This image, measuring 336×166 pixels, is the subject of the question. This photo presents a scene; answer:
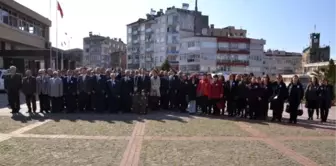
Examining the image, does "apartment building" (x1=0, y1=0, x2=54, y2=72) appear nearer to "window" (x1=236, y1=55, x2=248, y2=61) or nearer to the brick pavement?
the brick pavement

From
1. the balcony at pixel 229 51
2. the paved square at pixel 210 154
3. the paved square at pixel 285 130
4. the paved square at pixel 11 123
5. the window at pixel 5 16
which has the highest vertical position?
the window at pixel 5 16

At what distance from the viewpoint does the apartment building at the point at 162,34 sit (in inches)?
3967

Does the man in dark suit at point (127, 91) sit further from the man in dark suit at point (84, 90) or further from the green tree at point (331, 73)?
the green tree at point (331, 73)

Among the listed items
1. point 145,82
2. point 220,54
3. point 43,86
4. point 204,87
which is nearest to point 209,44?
point 220,54

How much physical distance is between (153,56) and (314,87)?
9605 centimetres

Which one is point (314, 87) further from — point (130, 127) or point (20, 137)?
point (20, 137)

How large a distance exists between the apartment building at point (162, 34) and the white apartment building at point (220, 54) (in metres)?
5.32

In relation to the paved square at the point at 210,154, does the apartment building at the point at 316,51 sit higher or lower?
higher

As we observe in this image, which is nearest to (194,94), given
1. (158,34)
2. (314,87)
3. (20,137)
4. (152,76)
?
(152,76)

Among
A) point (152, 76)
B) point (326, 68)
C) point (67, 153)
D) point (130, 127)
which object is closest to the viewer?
point (67, 153)

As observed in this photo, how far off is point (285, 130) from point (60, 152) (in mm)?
7827

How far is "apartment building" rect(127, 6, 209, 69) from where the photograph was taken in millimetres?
100750

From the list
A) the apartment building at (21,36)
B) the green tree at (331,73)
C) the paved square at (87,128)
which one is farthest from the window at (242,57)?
the paved square at (87,128)

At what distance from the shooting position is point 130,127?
43.4ft
